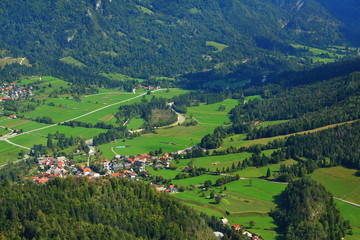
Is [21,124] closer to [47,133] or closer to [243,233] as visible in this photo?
[47,133]

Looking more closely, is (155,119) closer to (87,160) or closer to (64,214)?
(87,160)

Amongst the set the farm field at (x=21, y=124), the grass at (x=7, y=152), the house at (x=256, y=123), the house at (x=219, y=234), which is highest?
the house at (x=256, y=123)

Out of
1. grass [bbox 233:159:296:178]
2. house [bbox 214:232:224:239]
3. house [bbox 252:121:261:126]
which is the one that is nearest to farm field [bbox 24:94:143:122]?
house [bbox 252:121:261:126]

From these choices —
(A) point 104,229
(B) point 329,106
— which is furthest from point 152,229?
(B) point 329,106

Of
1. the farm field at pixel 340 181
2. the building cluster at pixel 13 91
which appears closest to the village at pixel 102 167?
the farm field at pixel 340 181

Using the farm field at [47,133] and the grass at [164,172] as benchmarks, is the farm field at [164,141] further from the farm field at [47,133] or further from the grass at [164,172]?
the grass at [164,172]

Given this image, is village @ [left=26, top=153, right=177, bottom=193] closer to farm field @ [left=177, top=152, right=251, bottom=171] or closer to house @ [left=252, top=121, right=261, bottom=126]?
farm field @ [left=177, top=152, right=251, bottom=171]
